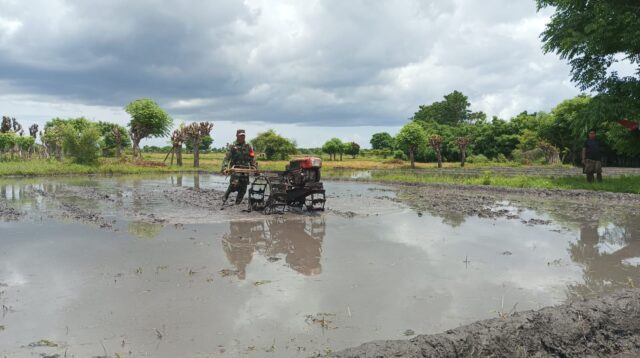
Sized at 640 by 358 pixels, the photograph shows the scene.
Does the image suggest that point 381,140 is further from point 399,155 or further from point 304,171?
point 304,171

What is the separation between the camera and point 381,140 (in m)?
95.0

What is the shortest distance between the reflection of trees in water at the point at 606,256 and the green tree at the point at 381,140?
80.6 metres

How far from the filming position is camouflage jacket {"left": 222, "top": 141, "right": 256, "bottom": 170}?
13.4 metres

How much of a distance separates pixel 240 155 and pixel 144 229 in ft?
13.0

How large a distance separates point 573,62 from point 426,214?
14.2 m

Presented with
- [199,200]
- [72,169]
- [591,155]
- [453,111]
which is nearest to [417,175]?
[591,155]

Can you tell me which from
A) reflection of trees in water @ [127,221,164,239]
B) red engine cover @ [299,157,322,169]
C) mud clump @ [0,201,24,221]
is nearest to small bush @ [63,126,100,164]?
mud clump @ [0,201,24,221]

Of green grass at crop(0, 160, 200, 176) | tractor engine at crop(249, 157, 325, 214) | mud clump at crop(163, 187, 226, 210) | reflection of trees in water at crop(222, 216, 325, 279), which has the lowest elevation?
reflection of trees in water at crop(222, 216, 325, 279)

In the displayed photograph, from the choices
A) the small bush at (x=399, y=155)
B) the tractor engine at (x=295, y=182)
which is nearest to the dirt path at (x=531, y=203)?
the tractor engine at (x=295, y=182)

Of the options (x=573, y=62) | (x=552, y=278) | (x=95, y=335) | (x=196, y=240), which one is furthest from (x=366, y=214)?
(x=573, y=62)

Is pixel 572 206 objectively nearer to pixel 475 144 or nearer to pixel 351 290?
pixel 351 290

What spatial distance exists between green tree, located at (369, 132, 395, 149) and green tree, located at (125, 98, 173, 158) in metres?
50.7

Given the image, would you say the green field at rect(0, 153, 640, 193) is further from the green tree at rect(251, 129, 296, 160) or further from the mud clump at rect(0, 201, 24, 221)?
the mud clump at rect(0, 201, 24, 221)

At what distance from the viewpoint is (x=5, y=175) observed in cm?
3056
